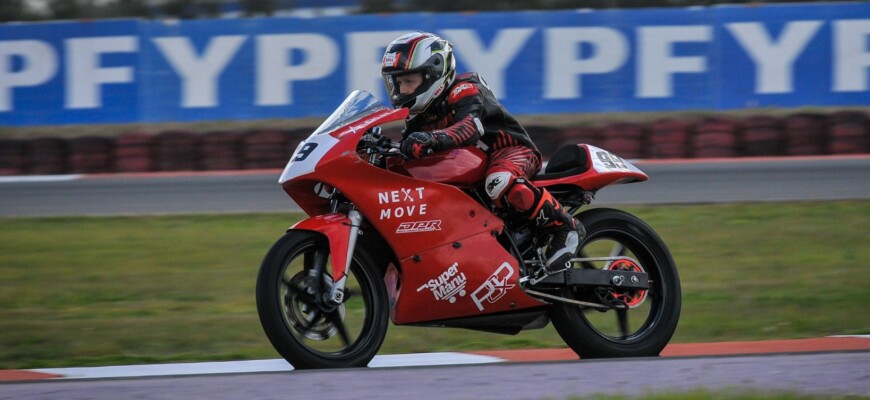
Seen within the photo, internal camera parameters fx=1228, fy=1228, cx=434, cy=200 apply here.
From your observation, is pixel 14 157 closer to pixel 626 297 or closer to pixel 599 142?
pixel 599 142

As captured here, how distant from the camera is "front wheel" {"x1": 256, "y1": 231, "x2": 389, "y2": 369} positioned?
521 cm

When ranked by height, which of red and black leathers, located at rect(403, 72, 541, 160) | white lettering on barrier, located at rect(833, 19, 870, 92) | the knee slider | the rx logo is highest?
white lettering on barrier, located at rect(833, 19, 870, 92)

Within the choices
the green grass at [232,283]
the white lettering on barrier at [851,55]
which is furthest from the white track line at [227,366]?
the white lettering on barrier at [851,55]

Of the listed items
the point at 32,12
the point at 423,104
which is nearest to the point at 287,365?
the point at 423,104

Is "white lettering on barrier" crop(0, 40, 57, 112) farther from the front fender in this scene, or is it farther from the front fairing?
the front fender

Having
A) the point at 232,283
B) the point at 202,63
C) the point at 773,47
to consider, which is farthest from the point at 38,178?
the point at 773,47

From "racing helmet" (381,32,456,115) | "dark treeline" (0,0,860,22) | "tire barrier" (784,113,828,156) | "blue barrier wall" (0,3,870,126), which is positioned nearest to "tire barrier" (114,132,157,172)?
"blue barrier wall" (0,3,870,126)

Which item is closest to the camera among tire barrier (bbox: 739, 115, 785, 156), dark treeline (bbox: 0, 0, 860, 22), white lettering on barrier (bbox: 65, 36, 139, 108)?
tire barrier (bbox: 739, 115, 785, 156)

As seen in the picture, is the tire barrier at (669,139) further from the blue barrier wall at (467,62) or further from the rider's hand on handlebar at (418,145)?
the rider's hand on handlebar at (418,145)

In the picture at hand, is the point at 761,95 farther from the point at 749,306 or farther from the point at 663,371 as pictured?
the point at 663,371

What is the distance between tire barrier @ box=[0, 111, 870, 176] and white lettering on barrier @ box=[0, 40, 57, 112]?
716mm

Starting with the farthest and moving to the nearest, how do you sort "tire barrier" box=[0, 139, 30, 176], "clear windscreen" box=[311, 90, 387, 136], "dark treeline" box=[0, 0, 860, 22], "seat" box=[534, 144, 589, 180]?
"dark treeline" box=[0, 0, 860, 22], "tire barrier" box=[0, 139, 30, 176], "seat" box=[534, 144, 589, 180], "clear windscreen" box=[311, 90, 387, 136]

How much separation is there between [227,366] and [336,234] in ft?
3.77

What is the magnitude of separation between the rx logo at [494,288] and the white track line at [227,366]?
45 cm
